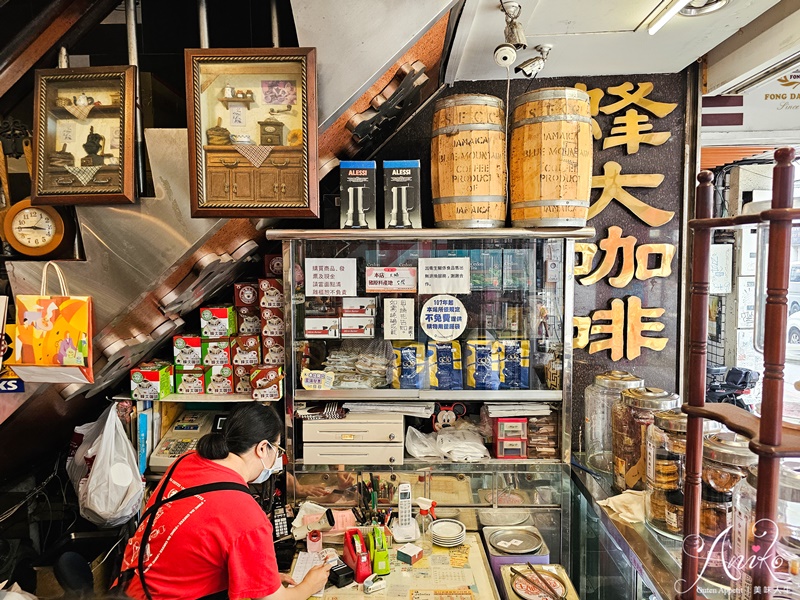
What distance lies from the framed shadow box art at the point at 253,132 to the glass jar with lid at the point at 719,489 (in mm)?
1683

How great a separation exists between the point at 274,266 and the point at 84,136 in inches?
46.3

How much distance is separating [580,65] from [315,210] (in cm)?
204

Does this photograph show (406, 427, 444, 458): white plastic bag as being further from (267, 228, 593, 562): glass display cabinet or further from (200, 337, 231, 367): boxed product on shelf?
(200, 337, 231, 367): boxed product on shelf

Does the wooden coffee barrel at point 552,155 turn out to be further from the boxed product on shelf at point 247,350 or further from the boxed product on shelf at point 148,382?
the boxed product on shelf at point 148,382

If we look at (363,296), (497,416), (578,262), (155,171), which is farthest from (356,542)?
(578,262)

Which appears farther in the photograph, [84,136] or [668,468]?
[668,468]

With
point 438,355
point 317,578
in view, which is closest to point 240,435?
point 317,578

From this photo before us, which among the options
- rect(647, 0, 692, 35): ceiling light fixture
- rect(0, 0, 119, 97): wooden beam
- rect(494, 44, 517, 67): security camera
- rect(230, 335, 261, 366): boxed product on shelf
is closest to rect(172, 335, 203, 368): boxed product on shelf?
rect(230, 335, 261, 366): boxed product on shelf

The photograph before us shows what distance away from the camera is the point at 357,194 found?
2779 millimetres

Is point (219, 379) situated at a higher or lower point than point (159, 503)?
higher

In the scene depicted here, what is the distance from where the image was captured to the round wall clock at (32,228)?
215 cm

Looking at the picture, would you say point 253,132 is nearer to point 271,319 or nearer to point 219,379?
point 271,319

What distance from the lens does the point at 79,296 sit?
6.85 ft

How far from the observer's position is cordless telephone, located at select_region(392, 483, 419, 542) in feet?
8.99
